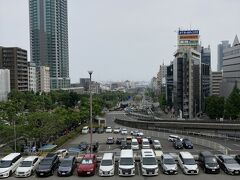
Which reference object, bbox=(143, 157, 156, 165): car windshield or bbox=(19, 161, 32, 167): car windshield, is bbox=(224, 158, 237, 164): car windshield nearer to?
bbox=(143, 157, 156, 165): car windshield

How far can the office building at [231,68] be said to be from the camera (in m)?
92.2

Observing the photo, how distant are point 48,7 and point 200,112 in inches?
4058

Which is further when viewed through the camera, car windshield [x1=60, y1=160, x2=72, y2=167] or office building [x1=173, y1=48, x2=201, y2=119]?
office building [x1=173, y1=48, x2=201, y2=119]

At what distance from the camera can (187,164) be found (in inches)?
733

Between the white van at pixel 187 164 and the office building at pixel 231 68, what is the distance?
7192cm

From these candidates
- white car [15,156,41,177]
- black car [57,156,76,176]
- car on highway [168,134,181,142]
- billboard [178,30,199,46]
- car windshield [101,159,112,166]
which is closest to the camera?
black car [57,156,76,176]

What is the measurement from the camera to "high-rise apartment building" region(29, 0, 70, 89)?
163000mm

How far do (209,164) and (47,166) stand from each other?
8792mm

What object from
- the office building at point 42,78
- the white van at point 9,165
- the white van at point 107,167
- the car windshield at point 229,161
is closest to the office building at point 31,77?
the office building at point 42,78

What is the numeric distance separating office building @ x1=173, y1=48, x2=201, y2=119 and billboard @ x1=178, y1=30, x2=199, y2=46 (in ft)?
32.1

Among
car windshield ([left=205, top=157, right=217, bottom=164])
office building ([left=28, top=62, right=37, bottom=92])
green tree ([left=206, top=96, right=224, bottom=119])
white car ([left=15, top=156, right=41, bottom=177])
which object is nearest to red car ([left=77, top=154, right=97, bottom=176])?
white car ([left=15, top=156, right=41, bottom=177])

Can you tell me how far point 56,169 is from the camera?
19.9m

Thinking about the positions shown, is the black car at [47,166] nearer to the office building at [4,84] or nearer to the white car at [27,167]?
the white car at [27,167]

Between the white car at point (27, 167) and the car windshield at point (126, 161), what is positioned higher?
the car windshield at point (126, 161)
